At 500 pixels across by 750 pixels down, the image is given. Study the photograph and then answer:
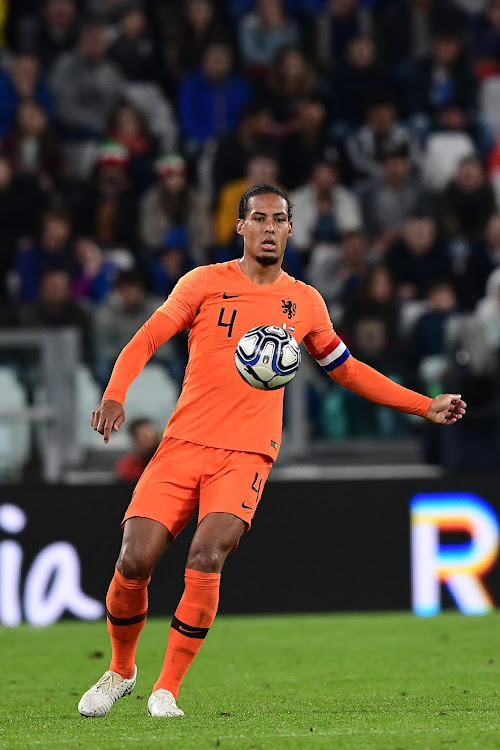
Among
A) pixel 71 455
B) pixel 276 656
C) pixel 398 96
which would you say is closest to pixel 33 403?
pixel 71 455

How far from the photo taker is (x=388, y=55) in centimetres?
1460

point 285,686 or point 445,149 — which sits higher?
point 445,149

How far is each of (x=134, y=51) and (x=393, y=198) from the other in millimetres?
3304

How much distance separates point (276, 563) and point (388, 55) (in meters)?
6.61

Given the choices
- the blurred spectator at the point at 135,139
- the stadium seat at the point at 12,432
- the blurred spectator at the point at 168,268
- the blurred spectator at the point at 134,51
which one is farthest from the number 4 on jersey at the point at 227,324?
the blurred spectator at the point at 134,51

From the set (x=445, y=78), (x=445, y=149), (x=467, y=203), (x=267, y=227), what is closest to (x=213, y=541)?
(x=267, y=227)

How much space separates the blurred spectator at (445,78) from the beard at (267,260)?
8.36 metres

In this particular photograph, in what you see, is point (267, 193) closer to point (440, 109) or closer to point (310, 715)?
point (310, 715)

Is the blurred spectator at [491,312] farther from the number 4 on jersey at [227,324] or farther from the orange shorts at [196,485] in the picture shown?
the orange shorts at [196,485]

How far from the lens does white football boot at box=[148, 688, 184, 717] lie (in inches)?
219

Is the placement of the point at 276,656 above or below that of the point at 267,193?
below

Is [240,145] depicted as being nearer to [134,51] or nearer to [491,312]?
[134,51]

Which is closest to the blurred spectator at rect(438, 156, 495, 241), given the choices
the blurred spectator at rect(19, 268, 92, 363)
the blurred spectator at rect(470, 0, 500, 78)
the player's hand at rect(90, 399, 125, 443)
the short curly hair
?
the blurred spectator at rect(470, 0, 500, 78)

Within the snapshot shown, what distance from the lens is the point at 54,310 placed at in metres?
10.5
